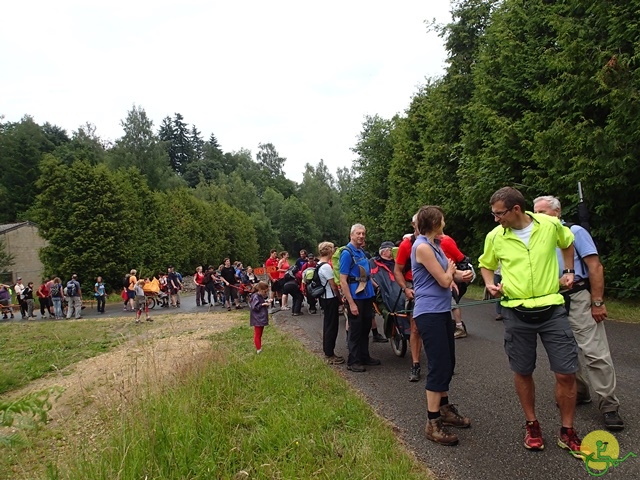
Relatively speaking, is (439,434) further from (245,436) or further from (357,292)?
(357,292)

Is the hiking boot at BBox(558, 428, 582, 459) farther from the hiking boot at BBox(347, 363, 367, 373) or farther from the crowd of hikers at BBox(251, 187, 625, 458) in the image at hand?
the hiking boot at BBox(347, 363, 367, 373)

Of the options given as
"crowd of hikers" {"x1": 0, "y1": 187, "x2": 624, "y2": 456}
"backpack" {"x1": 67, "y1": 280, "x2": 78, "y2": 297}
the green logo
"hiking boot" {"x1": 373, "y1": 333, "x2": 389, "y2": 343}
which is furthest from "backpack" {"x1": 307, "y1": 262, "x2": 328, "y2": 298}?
"backpack" {"x1": 67, "y1": 280, "x2": 78, "y2": 297}

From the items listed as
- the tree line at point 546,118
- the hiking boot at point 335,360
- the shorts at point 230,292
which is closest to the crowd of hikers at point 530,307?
the hiking boot at point 335,360

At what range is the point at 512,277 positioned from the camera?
3543 mm

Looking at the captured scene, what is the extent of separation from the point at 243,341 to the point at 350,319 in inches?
152

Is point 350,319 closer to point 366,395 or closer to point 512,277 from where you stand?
point 366,395

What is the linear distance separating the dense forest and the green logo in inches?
219

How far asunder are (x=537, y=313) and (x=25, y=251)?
50752mm

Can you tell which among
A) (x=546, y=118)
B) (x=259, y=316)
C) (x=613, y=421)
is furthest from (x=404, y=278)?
Answer: (x=546, y=118)

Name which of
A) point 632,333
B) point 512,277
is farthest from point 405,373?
point 632,333

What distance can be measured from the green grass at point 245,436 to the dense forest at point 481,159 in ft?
8.47

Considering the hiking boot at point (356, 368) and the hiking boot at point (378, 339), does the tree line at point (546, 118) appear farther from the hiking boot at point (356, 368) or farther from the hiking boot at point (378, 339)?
the hiking boot at point (356, 368)

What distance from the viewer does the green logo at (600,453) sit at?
3.25 metres

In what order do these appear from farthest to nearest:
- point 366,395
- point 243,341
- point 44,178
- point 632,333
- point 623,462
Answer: point 44,178 → point 243,341 → point 632,333 → point 366,395 → point 623,462
